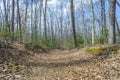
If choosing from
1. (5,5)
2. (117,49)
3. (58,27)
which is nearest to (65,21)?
(58,27)

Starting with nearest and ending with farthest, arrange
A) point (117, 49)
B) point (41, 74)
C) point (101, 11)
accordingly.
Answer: point (41, 74) → point (117, 49) → point (101, 11)

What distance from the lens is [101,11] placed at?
1208 inches

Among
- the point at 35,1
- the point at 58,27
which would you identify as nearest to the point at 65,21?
the point at 58,27

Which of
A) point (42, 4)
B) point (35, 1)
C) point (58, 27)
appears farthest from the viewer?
point (58, 27)

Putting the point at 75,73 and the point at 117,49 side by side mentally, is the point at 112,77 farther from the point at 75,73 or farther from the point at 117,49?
the point at 117,49

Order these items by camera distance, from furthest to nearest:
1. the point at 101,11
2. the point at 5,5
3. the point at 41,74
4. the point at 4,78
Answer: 1. the point at 5,5
2. the point at 101,11
3. the point at 41,74
4. the point at 4,78

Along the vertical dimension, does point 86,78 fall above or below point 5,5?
below

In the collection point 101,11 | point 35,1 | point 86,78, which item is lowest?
point 86,78

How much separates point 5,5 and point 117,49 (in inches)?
1008

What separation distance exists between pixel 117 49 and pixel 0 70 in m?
5.22

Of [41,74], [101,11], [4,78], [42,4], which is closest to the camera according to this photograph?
[4,78]

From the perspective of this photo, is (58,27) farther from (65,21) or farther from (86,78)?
(86,78)

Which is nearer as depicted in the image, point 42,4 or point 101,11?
point 101,11

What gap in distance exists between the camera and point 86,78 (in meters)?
6.89
